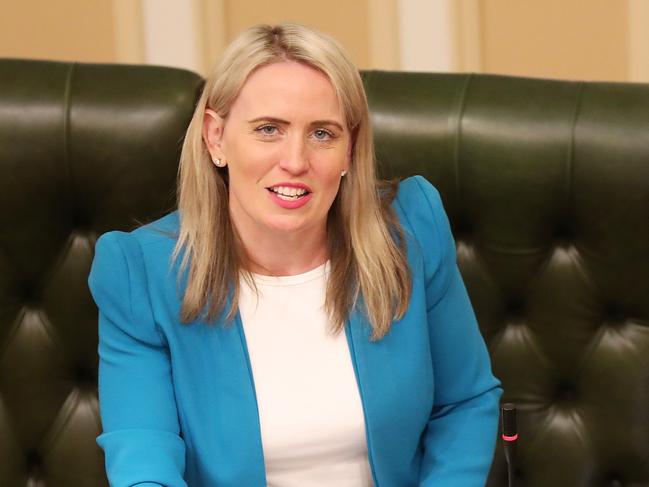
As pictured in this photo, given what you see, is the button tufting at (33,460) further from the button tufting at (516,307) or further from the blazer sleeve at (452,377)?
the button tufting at (516,307)

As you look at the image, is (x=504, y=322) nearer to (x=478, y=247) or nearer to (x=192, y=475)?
(x=478, y=247)

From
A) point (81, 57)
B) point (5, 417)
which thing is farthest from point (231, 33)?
point (5, 417)

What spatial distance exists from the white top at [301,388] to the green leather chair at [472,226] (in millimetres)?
389

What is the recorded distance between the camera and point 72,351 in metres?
2.22

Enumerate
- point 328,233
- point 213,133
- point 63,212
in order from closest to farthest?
point 213,133, point 328,233, point 63,212

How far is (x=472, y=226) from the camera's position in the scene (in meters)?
2.22

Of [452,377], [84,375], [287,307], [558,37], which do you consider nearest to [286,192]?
[287,307]

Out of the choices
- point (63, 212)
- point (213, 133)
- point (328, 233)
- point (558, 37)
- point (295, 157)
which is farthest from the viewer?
point (558, 37)

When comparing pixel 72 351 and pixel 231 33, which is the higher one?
pixel 231 33

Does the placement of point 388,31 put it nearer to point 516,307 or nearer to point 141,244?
point 516,307

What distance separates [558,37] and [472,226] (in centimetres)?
59

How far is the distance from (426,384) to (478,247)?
40cm

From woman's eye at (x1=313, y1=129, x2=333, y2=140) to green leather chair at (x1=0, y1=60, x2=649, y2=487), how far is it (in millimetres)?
357

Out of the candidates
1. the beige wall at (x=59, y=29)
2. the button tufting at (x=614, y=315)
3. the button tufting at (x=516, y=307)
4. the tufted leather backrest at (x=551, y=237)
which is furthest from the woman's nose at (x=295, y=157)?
the beige wall at (x=59, y=29)
